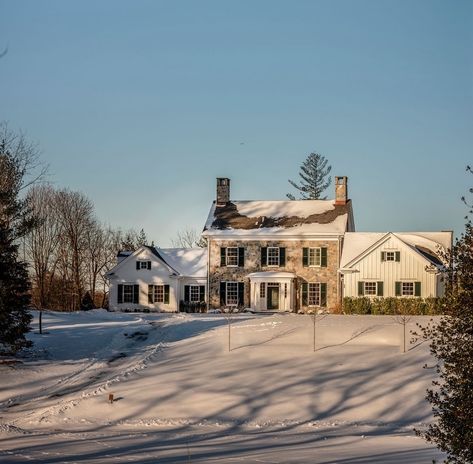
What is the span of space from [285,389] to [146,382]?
14.8ft

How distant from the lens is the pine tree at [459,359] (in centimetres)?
948

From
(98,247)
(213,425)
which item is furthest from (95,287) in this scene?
(213,425)

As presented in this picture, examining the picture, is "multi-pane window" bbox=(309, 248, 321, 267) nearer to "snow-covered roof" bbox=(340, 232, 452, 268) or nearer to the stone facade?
the stone facade

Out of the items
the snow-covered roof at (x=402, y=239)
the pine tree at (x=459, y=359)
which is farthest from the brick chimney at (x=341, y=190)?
the pine tree at (x=459, y=359)

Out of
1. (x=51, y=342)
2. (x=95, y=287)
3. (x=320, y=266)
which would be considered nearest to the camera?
(x=51, y=342)

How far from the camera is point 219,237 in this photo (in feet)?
157

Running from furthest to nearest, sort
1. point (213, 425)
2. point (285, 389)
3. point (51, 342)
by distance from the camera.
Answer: point (51, 342) → point (285, 389) → point (213, 425)

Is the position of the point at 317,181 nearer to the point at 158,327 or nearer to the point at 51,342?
the point at 158,327

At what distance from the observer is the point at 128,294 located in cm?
4875

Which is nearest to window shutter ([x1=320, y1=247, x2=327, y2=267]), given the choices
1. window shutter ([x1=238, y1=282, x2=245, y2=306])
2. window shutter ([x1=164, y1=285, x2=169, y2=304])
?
window shutter ([x1=238, y1=282, x2=245, y2=306])

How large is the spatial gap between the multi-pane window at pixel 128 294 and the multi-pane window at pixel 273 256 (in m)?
8.66

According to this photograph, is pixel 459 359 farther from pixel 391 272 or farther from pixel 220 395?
pixel 391 272

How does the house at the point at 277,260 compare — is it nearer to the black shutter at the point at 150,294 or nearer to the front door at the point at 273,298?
the front door at the point at 273,298

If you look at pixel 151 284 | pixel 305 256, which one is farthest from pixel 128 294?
pixel 305 256
